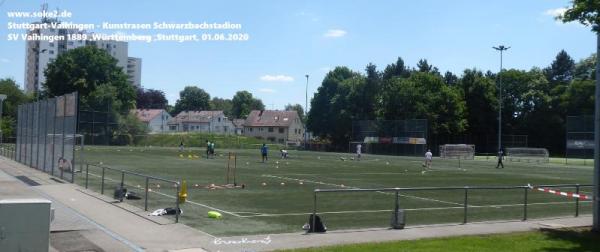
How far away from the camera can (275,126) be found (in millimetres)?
146000

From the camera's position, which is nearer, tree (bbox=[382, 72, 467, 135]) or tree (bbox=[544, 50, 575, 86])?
tree (bbox=[382, 72, 467, 135])

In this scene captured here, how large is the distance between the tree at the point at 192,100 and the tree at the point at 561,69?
351 feet

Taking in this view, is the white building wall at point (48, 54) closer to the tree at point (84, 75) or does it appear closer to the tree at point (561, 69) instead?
the tree at point (84, 75)

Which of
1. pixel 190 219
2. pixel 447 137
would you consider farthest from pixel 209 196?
pixel 447 137

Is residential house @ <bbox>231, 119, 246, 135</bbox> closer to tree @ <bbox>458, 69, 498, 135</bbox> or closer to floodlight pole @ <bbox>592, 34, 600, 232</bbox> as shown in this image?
tree @ <bbox>458, 69, 498, 135</bbox>

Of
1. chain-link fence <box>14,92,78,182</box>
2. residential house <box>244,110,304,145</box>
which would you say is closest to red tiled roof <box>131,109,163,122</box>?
residential house <box>244,110,304,145</box>

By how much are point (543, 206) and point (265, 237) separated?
12279mm

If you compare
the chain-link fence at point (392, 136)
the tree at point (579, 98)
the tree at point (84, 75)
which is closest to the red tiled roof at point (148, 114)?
the tree at point (84, 75)

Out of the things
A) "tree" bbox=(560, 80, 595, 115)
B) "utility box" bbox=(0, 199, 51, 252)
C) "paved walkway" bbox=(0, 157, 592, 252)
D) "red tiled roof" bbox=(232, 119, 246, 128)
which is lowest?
"paved walkway" bbox=(0, 157, 592, 252)

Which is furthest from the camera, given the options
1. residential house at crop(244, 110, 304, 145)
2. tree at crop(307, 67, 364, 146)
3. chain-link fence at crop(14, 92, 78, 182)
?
residential house at crop(244, 110, 304, 145)

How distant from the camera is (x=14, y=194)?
2006cm

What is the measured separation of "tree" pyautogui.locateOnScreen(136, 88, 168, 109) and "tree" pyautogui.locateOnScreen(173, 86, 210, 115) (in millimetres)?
16988

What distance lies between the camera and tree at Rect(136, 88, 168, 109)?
556 ft

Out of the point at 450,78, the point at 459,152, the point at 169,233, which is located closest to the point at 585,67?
the point at 450,78
